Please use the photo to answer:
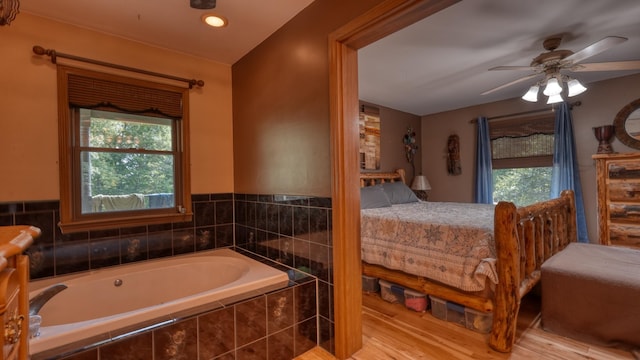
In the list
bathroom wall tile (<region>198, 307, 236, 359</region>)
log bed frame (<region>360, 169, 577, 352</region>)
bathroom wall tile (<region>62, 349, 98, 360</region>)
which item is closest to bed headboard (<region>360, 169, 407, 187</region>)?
log bed frame (<region>360, 169, 577, 352</region>)

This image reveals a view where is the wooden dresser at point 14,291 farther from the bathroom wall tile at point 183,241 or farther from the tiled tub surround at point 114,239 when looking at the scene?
the bathroom wall tile at point 183,241

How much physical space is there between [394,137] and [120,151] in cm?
375

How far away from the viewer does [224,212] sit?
106 inches

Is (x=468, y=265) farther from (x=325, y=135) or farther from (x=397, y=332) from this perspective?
(x=325, y=135)

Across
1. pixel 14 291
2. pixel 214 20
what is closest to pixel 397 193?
pixel 214 20

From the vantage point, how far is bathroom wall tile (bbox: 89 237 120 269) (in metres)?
2.04

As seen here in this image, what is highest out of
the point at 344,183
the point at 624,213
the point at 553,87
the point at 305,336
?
the point at 553,87

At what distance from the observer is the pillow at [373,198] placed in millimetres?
3229

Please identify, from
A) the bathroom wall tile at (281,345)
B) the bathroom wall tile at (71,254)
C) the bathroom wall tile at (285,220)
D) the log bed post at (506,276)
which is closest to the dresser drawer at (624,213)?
the log bed post at (506,276)

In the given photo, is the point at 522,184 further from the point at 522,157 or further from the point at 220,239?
the point at 220,239

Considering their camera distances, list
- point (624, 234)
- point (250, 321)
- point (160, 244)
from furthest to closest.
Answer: point (624, 234)
point (160, 244)
point (250, 321)

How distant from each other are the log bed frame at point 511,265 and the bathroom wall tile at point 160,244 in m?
1.79

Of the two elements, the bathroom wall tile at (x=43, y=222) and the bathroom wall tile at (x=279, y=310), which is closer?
the bathroom wall tile at (x=279, y=310)

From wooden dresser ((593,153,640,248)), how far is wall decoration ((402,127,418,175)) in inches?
91.4
